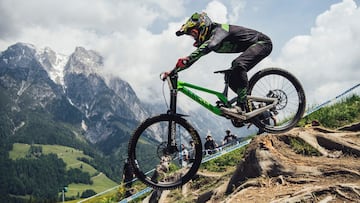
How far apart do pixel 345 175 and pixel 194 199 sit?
7.66 metres

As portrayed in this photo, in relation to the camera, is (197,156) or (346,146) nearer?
(197,156)

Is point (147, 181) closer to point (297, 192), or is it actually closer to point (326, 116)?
point (297, 192)

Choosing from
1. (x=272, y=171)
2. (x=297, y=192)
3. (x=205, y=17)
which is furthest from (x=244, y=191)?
(x=205, y=17)

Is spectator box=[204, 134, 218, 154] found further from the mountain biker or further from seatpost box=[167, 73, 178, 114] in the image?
seatpost box=[167, 73, 178, 114]

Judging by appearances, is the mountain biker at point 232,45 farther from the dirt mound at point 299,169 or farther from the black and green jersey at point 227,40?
the dirt mound at point 299,169

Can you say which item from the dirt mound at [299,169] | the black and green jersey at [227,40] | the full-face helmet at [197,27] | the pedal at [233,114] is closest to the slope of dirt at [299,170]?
the dirt mound at [299,169]

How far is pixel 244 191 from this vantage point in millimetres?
11398

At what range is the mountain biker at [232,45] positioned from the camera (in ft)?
27.7

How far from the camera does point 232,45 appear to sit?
29.7 feet

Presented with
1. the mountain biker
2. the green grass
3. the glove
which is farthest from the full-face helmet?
the green grass

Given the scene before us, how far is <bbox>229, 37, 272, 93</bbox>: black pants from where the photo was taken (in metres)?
8.93

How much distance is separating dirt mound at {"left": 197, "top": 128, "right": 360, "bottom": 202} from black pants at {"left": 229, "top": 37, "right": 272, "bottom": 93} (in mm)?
3176

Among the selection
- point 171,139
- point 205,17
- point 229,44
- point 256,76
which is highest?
point 205,17

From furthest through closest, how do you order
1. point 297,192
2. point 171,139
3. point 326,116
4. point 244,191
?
point 326,116 < point 244,191 < point 297,192 < point 171,139
